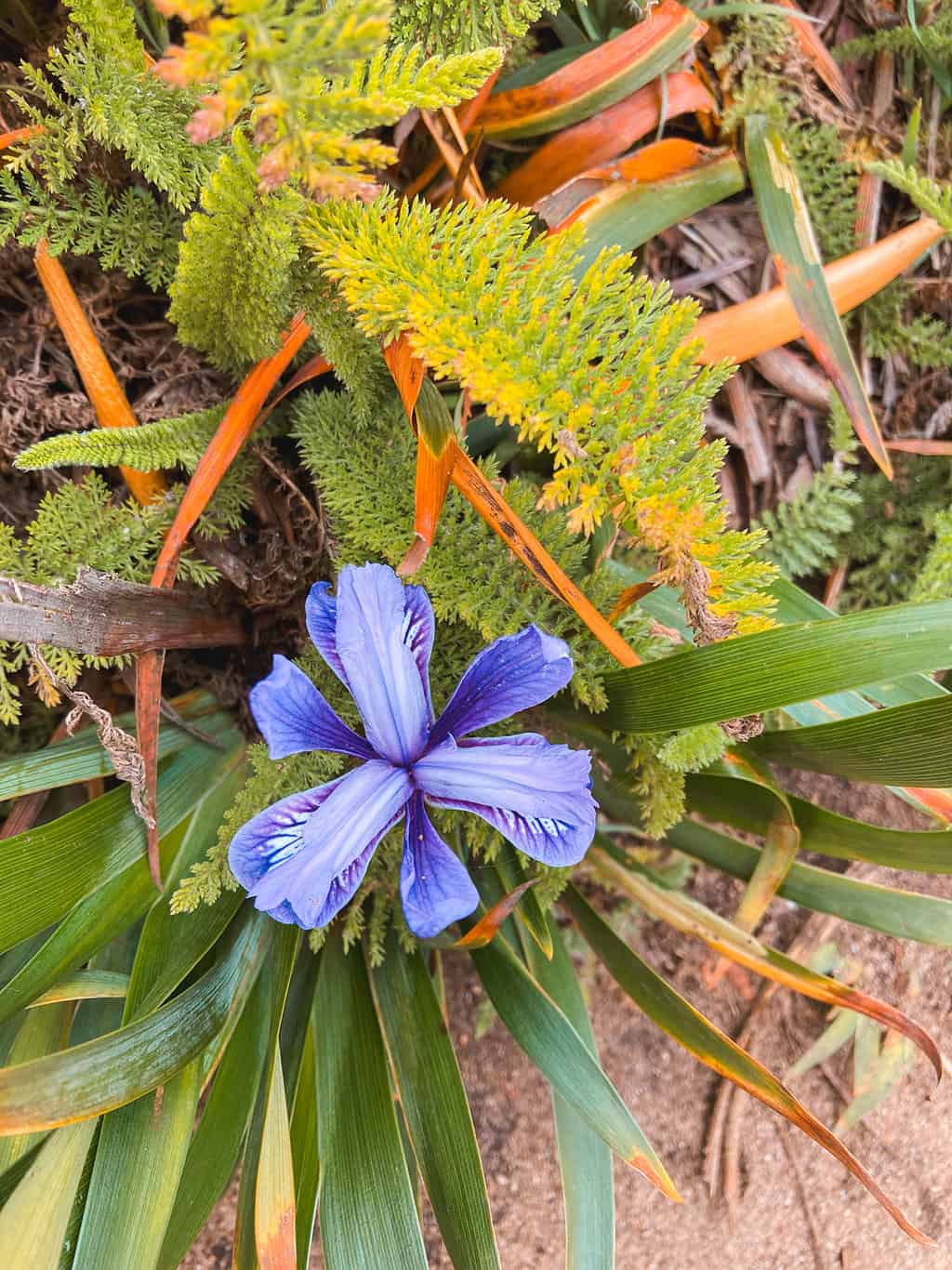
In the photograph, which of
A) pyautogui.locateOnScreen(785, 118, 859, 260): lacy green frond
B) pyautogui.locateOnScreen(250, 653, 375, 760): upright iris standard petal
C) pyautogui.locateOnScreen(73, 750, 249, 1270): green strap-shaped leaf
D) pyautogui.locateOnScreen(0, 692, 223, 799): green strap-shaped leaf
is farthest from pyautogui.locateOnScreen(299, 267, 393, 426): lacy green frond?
pyautogui.locateOnScreen(785, 118, 859, 260): lacy green frond

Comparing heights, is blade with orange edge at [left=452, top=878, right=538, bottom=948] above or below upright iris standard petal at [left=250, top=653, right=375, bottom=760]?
below

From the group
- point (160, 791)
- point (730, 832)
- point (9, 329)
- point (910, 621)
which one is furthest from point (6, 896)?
point (730, 832)

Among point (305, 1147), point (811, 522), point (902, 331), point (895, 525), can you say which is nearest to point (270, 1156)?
point (305, 1147)

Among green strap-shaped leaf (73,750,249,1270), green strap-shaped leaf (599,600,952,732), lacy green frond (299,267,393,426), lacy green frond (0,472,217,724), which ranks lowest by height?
green strap-shaped leaf (73,750,249,1270)

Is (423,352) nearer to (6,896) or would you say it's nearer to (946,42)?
(6,896)

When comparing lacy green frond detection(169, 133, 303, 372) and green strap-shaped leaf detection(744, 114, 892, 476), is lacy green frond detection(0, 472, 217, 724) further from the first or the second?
green strap-shaped leaf detection(744, 114, 892, 476)

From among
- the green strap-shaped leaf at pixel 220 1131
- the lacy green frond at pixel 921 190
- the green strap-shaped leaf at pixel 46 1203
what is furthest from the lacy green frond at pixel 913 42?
the green strap-shaped leaf at pixel 46 1203

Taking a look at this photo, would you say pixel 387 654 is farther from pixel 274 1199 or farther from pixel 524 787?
pixel 274 1199
